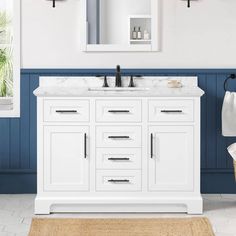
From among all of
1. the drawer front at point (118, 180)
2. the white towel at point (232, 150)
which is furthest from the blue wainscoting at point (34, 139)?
the drawer front at point (118, 180)

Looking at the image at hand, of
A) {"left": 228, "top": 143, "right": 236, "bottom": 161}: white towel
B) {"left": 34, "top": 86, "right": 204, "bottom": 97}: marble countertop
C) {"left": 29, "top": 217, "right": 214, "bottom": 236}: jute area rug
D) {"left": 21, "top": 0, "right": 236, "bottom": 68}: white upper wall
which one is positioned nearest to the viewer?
{"left": 29, "top": 217, "right": 214, "bottom": 236}: jute area rug

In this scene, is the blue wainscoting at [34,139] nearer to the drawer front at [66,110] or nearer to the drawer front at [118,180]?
the drawer front at [66,110]

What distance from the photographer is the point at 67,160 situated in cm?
457

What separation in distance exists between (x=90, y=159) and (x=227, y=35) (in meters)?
1.44

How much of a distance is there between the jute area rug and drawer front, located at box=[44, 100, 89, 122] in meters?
0.67

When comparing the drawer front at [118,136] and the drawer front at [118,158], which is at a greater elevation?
the drawer front at [118,136]

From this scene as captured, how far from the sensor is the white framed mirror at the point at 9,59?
5.08m

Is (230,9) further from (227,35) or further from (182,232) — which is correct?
(182,232)

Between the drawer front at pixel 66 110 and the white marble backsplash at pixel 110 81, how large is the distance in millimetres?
546

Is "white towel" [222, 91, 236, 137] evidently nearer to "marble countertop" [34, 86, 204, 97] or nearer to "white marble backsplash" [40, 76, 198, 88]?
"white marble backsplash" [40, 76, 198, 88]

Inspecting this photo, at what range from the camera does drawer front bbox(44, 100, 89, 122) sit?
4.54 metres

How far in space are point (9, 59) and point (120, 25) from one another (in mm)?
907

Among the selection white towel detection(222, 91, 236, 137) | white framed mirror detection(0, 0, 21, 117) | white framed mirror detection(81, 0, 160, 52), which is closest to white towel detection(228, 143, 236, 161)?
white towel detection(222, 91, 236, 137)

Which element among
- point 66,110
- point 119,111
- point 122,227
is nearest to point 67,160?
point 66,110
